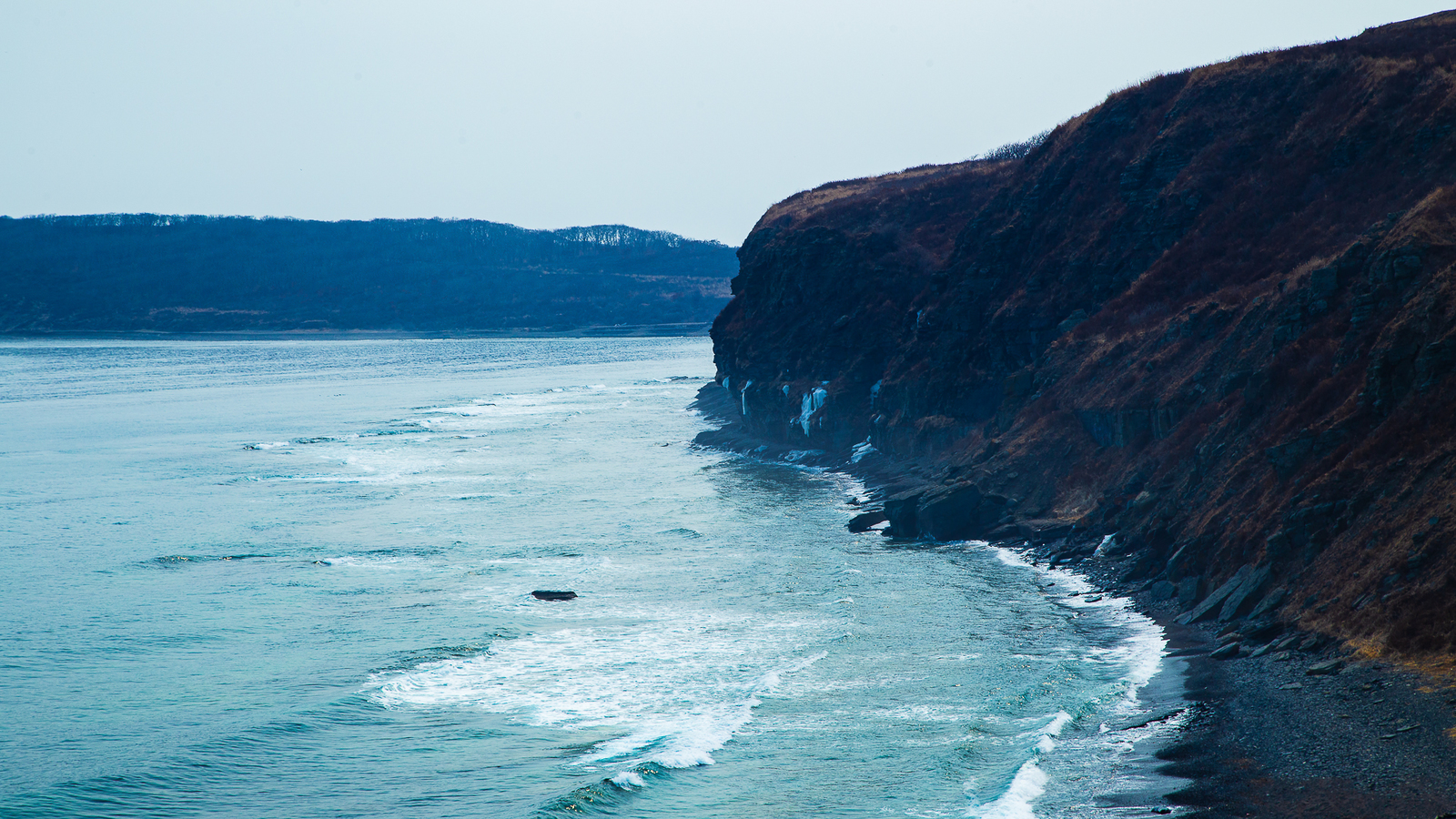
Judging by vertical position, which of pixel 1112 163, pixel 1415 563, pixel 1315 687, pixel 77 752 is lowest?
pixel 77 752

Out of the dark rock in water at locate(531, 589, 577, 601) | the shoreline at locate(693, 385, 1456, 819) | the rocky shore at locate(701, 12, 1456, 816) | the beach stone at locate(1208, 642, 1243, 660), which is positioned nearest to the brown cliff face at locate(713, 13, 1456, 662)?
the rocky shore at locate(701, 12, 1456, 816)

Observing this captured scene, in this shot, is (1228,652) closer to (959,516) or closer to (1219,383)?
(1219,383)

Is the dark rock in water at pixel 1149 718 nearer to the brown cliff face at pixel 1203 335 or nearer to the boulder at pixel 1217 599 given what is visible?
the brown cliff face at pixel 1203 335

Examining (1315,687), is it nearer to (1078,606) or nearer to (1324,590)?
(1324,590)

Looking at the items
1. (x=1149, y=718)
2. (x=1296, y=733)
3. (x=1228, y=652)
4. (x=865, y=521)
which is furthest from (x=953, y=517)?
(x=1296, y=733)

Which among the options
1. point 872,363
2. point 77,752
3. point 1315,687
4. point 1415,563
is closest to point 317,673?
point 77,752

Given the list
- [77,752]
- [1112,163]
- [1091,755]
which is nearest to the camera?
[1091,755]
